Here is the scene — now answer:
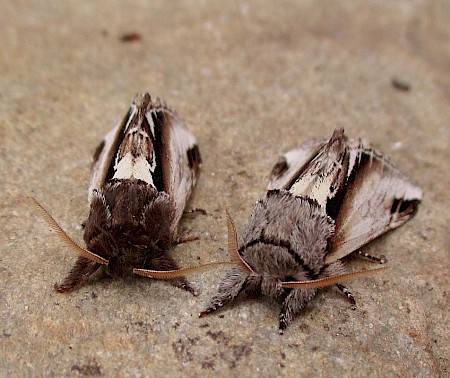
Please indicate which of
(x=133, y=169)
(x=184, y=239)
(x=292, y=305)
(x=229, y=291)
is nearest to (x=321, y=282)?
(x=292, y=305)

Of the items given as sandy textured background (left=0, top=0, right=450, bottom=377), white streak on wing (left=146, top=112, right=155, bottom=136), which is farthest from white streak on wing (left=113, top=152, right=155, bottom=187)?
sandy textured background (left=0, top=0, right=450, bottom=377)

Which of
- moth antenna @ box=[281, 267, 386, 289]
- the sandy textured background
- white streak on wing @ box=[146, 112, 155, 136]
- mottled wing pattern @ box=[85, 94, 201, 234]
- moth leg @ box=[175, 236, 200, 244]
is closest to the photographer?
moth antenna @ box=[281, 267, 386, 289]

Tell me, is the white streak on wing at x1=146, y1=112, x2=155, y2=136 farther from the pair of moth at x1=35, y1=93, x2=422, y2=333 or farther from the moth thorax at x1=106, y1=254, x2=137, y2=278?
the moth thorax at x1=106, y1=254, x2=137, y2=278

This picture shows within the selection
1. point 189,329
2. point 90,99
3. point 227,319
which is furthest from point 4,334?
point 90,99

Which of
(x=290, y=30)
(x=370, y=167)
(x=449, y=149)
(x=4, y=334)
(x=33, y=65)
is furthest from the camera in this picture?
(x=290, y=30)

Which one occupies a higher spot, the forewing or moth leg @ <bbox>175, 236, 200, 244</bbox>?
the forewing

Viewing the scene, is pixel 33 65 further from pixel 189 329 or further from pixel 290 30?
pixel 189 329
